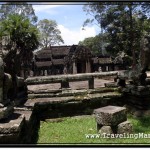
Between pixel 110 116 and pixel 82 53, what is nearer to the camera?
pixel 110 116

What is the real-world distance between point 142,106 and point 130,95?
2.04 feet

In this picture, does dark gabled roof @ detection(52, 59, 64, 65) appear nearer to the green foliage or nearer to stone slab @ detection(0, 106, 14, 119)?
the green foliage

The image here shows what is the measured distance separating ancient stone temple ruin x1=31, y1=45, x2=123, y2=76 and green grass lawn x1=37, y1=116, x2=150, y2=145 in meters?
14.8

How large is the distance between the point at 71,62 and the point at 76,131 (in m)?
18.0

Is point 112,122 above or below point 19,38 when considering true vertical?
below

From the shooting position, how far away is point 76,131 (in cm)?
679

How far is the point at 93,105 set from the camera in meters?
8.49

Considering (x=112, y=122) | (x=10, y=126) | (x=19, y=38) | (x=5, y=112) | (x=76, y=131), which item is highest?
(x=19, y=38)

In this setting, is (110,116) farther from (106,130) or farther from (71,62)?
(71,62)

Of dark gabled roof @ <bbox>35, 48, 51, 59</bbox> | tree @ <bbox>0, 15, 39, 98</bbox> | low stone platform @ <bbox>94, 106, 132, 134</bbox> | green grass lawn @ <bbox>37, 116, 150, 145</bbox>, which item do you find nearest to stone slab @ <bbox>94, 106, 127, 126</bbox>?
low stone platform @ <bbox>94, 106, 132, 134</bbox>

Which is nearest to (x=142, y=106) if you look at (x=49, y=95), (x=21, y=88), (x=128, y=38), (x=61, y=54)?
(x=49, y=95)

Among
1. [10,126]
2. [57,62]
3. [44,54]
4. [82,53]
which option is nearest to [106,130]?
[10,126]

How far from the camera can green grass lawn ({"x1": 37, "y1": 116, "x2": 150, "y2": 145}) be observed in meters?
5.46

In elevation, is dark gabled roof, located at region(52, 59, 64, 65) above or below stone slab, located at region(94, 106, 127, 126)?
above
